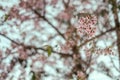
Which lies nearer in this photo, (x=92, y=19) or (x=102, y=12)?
(x=92, y=19)

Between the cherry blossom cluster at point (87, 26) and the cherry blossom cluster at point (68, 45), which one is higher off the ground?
the cherry blossom cluster at point (68, 45)

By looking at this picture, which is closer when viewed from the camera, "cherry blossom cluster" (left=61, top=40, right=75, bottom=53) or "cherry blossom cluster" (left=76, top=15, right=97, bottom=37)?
"cherry blossom cluster" (left=76, top=15, right=97, bottom=37)

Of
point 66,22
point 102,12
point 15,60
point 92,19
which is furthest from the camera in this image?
point 66,22

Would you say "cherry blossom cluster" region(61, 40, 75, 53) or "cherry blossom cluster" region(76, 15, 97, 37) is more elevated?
"cherry blossom cluster" region(61, 40, 75, 53)

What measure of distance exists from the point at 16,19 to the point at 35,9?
0.69m

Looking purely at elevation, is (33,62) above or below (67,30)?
below

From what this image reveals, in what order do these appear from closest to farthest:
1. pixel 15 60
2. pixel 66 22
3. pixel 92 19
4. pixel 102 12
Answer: pixel 92 19, pixel 102 12, pixel 15 60, pixel 66 22

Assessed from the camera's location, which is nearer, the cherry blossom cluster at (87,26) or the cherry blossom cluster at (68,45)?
the cherry blossom cluster at (87,26)

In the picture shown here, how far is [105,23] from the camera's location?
27.9 ft

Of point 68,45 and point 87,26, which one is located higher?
point 68,45

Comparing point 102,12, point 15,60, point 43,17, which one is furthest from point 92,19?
point 43,17

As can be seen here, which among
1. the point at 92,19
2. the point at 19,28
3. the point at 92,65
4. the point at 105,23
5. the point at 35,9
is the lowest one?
the point at 92,19

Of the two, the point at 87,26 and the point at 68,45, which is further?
the point at 68,45

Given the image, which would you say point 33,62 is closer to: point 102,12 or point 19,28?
point 19,28
